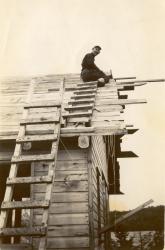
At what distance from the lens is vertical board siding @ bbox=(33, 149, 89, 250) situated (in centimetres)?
565

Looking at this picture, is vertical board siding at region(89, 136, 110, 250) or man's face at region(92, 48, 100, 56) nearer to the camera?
vertical board siding at region(89, 136, 110, 250)

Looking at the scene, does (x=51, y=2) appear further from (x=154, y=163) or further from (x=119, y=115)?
(x=154, y=163)

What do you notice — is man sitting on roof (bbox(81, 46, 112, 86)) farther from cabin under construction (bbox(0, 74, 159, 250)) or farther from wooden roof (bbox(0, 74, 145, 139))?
cabin under construction (bbox(0, 74, 159, 250))

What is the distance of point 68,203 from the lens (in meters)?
5.88

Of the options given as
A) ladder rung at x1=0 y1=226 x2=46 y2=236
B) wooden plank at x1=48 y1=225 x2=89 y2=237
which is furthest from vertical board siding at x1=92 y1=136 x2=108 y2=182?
ladder rung at x1=0 y1=226 x2=46 y2=236

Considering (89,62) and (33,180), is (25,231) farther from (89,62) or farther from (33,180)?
(89,62)

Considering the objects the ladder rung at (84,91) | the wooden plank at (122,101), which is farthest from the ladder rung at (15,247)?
the ladder rung at (84,91)

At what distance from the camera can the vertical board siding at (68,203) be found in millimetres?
5648

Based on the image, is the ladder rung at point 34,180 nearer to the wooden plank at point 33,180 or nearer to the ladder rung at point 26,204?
the wooden plank at point 33,180

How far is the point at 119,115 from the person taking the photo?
595 centimetres

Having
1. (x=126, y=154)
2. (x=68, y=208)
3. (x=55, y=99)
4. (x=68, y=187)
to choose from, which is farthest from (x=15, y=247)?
(x=126, y=154)

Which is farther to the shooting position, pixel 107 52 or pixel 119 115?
pixel 107 52

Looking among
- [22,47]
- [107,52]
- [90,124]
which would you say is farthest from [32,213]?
[107,52]

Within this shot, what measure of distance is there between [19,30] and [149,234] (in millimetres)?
10453
